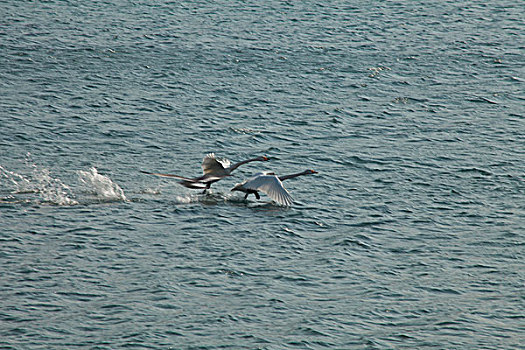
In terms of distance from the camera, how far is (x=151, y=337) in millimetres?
14180

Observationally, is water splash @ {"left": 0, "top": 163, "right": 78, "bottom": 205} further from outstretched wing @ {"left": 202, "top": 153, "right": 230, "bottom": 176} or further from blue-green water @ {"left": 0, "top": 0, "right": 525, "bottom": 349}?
outstretched wing @ {"left": 202, "top": 153, "right": 230, "bottom": 176}

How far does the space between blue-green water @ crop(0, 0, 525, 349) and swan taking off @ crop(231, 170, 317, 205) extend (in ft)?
1.34

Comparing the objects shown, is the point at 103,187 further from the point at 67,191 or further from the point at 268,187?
the point at 268,187

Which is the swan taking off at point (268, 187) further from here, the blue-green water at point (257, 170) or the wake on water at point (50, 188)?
the wake on water at point (50, 188)

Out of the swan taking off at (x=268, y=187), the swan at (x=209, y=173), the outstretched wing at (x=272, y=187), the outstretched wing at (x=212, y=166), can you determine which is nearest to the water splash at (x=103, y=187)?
the swan at (x=209, y=173)

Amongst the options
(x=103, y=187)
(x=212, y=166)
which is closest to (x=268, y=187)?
(x=212, y=166)

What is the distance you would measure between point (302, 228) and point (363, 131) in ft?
25.4

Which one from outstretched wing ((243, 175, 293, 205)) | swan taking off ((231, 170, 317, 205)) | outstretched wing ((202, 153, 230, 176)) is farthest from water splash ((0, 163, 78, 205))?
outstretched wing ((243, 175, 293, 205))

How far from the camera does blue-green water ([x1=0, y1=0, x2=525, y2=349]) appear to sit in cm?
1517

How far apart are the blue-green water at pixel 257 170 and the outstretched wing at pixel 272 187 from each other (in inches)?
17.6

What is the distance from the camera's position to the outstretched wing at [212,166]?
69.1 feet

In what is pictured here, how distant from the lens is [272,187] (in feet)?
66.9

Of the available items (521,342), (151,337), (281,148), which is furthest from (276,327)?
(281,148)

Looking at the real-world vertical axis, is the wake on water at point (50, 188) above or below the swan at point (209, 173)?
below
